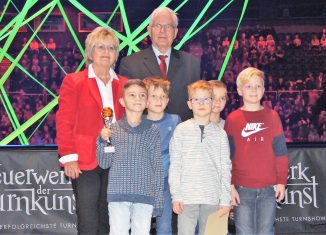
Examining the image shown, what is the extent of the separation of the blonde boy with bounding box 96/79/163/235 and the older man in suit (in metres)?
0.46

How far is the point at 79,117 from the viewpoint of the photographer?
3109 mm

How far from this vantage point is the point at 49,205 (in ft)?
13.6

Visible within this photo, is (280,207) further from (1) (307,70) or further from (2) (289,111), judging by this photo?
(1) (307,70)

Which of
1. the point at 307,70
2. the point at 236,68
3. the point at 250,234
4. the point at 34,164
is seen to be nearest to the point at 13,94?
the point at 236,68

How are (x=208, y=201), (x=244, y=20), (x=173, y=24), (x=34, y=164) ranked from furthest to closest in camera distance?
(x=244, y=20) < (x=34, y=164) < (x=173, y=24) < (x=208, y=201)

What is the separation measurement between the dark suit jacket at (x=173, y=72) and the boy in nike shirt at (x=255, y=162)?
1.25 ft

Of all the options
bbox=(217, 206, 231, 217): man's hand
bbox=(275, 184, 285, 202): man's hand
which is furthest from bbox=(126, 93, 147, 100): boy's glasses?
bbox=(275, 184, 285, 202): man's hand

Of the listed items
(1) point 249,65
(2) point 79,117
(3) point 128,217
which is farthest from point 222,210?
(1) point 249,65

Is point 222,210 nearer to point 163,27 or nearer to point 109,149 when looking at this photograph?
point 109,149

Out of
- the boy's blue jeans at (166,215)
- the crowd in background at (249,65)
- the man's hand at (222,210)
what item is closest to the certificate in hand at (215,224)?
the man's hand at (222,210)

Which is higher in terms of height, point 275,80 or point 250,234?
point 275,80

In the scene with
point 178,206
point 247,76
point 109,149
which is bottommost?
point 178,206

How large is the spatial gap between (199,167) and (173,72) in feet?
2.47

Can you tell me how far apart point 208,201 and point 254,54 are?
836 centimetres
